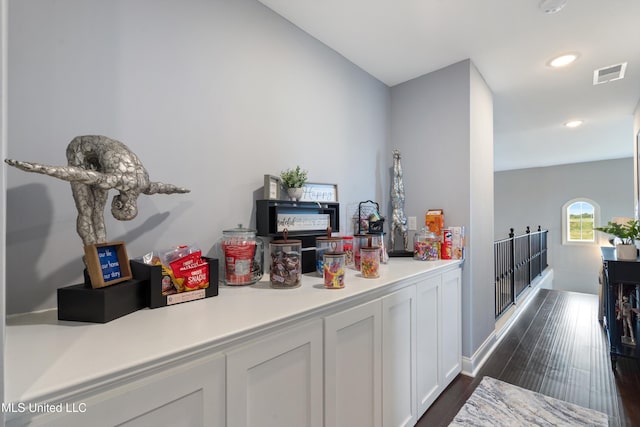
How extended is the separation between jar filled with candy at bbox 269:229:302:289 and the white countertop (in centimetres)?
5

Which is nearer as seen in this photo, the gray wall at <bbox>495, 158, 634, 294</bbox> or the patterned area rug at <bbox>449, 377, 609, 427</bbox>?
the patterned area rug at <bbox>449, 377, 609, 427</bbox>

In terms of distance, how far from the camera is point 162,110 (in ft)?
4.05

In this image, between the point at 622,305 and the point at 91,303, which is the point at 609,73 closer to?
the point at 622,305

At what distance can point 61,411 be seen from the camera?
540 millimetres

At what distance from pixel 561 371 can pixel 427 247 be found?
1.48 m

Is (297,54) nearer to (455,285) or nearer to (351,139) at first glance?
(351,139)

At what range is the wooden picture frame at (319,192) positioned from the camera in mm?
1794

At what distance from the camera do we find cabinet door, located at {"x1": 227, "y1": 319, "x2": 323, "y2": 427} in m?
0.80

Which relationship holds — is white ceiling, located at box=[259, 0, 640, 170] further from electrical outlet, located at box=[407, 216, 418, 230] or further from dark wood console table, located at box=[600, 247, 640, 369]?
dark wood console table, located at box=[600, 247, 640, 369]

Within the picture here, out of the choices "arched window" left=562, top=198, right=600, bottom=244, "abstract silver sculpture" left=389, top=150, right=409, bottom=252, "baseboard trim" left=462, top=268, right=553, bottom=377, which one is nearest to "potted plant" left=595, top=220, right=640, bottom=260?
"baseboard trim" left=462, top=268, right=553, bottom=377

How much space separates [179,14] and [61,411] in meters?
1.49

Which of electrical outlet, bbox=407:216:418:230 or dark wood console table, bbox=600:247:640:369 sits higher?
electrical outlet, bbox=407:216:418:230

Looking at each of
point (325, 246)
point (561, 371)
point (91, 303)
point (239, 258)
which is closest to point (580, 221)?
point (561, 371)

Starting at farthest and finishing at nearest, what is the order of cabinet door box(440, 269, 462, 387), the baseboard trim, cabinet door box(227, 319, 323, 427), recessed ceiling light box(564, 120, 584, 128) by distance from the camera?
recessed ceiling light box(564, 120, 584, 128), the baseboard trim, cabinet door box(440, 269, 462, 387), cabinet door box(227, 319, 323, 427)
